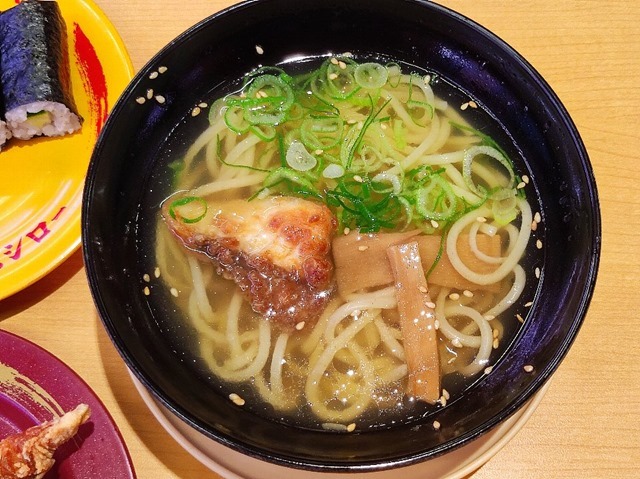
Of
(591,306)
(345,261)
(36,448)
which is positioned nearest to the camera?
(36,448)

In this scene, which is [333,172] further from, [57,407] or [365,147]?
[57,407]

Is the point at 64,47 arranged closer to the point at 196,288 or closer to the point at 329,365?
the point at 196,288

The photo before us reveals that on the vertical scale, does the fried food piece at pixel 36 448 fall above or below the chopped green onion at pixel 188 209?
below

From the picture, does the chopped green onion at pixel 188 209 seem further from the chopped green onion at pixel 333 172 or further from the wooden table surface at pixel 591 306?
the wooden table surface at pixel 591 306

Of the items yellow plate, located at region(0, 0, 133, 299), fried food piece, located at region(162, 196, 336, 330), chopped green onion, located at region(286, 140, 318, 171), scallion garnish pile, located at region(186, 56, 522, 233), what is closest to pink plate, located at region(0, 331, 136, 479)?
yellow plate, located at region(0, 0, 133, 299)

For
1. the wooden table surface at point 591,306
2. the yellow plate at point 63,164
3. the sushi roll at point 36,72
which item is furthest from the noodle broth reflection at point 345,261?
the sushi roll at point 36,72

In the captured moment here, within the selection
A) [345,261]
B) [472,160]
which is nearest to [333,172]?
[345,261]
